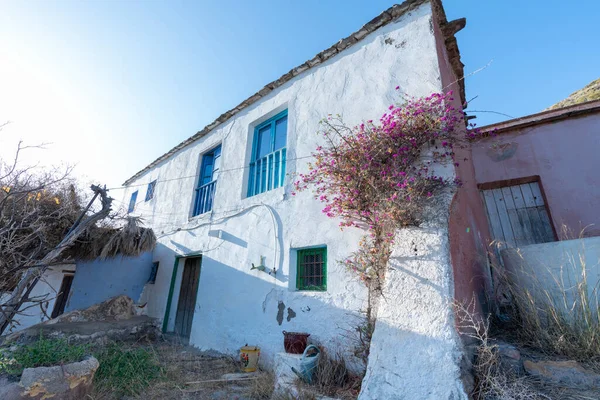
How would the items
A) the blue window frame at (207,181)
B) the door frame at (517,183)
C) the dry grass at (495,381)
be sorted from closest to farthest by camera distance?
1. the dry grass at (495,381)
2. the door frame at (517,183)
3. the blue window frame at (207,181)

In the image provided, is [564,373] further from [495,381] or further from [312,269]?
[312,269]

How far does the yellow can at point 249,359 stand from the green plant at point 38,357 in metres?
2.11

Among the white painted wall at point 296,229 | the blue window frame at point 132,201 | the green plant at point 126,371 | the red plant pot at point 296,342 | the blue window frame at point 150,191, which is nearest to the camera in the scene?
the green plant at point 126,371

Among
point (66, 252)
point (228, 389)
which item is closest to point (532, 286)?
point (228, 389)

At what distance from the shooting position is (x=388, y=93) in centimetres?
475

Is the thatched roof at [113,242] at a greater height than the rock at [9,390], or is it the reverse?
the thatched roof at [113,242]

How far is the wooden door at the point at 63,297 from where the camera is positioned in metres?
8.01

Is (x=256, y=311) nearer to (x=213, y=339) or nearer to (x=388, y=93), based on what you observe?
(x=213, y=339)

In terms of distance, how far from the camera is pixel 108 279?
8.49 meters

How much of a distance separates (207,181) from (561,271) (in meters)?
7.41

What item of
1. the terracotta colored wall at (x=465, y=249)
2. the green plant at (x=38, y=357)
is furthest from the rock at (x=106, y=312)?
the terracotta colored wall at (x=465, y=249)

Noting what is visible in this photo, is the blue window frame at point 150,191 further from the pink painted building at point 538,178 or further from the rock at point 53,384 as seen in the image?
the pink painted building at point 538,178

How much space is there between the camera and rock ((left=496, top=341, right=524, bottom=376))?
2.56m

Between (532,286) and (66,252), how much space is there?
31.6 feet
